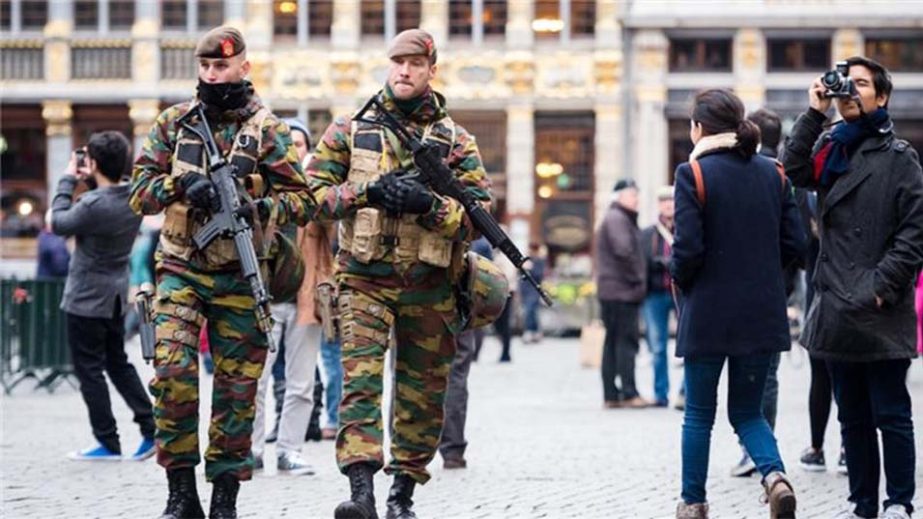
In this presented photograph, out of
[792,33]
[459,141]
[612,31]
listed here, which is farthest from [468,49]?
[459,141]

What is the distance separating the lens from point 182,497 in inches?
329

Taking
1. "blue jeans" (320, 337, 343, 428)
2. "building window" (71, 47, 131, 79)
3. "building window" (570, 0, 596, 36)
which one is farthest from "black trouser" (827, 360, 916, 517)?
"building window" (71, 47, 131, 79)

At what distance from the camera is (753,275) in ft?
28.0

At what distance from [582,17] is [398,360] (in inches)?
1329

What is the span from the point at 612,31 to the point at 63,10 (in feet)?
39.1

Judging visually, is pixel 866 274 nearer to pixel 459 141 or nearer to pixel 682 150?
pixel 459 141

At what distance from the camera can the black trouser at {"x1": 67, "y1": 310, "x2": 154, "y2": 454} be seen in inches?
473

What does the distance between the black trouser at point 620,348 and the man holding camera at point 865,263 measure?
806 cm

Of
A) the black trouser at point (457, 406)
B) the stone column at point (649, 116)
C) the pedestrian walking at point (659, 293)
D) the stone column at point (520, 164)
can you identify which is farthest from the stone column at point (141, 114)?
the black trouser at point (457, 406)

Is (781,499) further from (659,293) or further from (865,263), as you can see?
(659,293)

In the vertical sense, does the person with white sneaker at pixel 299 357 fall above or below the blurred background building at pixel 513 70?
below

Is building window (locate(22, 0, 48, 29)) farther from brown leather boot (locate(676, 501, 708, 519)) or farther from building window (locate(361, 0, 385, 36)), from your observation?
brown leather boot (locate(676, 501, 708, 519))

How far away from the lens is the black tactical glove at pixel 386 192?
8.22 meters

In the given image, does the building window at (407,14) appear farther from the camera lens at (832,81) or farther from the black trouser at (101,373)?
the camera lens at (832,81)
